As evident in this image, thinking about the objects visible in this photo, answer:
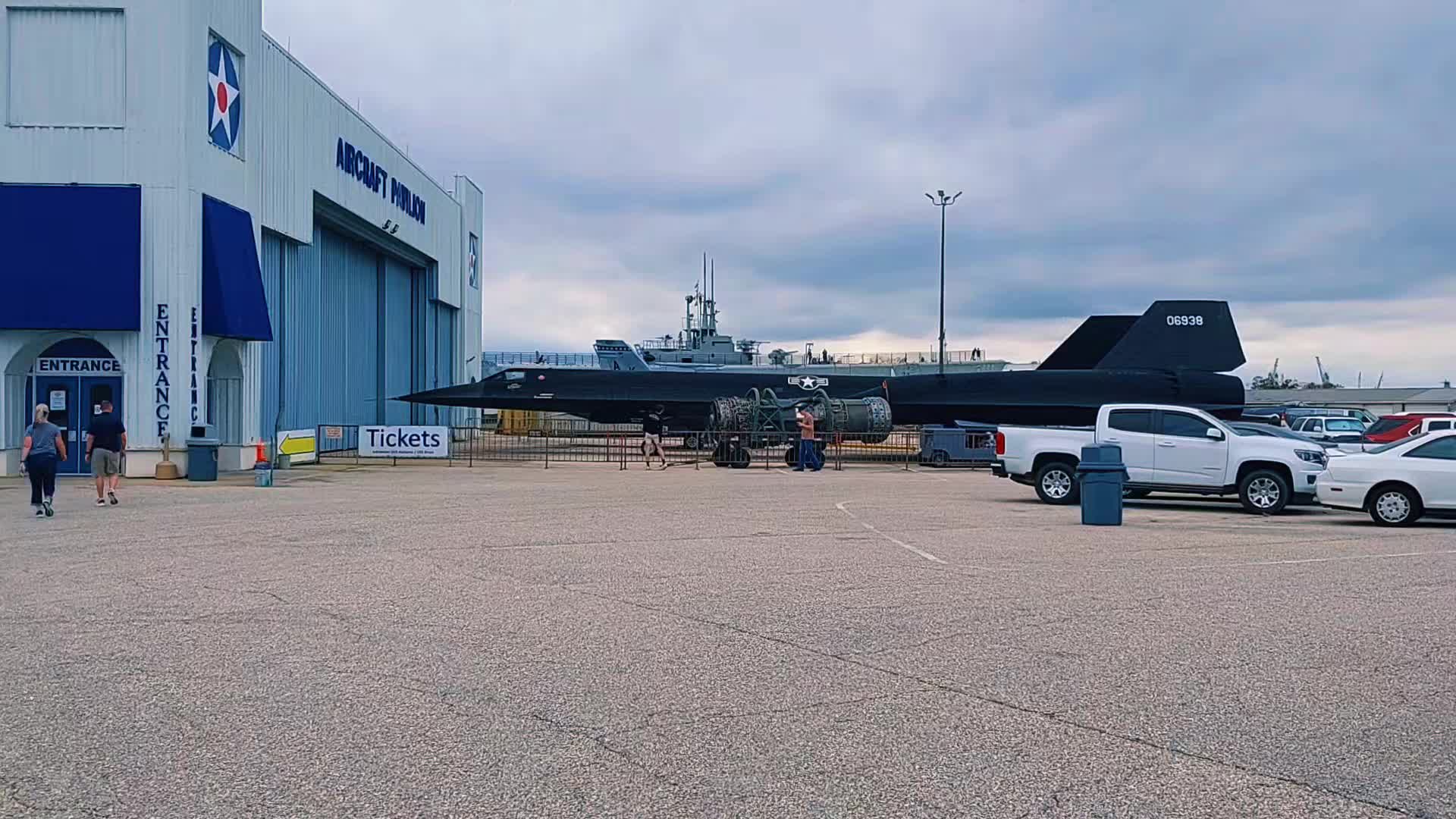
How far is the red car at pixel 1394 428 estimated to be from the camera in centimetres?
2725

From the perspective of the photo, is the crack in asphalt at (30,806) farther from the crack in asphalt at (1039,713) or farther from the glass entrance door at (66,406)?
the glass entrance door at (66,406)

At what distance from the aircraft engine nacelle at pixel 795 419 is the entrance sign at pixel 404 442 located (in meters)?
6.92

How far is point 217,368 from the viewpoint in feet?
87.1

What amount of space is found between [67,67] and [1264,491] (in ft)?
73.8

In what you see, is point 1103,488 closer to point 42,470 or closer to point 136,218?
point 42,470

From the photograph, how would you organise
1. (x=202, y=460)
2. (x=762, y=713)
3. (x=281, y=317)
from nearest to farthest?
(x=762, y=713)
(x=202, y=460)
(x=281, y=317)

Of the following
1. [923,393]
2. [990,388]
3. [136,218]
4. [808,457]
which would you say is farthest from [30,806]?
[990,388]

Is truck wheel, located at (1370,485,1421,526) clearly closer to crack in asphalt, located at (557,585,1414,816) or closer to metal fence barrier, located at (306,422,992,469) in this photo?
crack in asphalt, located at (557,585,1414,816)

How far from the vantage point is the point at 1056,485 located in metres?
19.3

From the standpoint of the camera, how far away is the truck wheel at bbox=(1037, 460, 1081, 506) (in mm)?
19266

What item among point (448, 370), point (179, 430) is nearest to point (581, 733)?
point (179, 430)

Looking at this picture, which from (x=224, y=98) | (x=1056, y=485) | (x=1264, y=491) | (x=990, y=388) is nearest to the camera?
(x=1264, y=491)

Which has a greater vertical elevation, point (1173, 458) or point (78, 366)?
point (78, 366)

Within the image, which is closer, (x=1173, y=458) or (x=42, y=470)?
(x=42, y=470)
